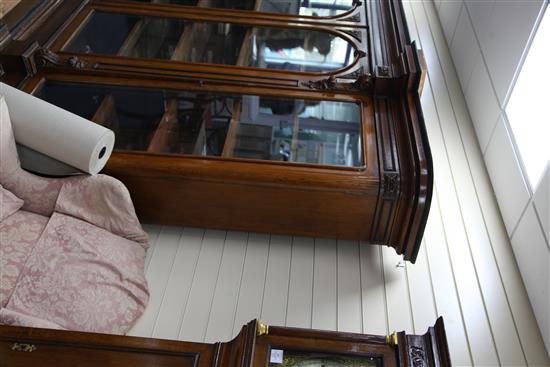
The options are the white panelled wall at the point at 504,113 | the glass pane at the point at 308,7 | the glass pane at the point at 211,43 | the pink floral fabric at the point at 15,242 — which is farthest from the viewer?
the glass pane at the point at 308,7

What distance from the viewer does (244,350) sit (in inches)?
47.1

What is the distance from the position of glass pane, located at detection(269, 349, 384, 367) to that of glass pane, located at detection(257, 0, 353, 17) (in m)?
2.00

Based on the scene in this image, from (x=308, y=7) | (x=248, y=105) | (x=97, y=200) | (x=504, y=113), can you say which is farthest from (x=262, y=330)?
(x=308, y=7)

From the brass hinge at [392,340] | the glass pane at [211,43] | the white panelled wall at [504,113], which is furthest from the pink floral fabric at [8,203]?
the white panelled wall at [504,113]

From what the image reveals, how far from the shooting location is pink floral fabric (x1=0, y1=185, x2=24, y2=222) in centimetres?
168

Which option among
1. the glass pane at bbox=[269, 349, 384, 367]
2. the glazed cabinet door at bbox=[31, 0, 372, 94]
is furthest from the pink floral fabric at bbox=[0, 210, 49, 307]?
the glass pane at bbox=[269, 349, 384, 367]

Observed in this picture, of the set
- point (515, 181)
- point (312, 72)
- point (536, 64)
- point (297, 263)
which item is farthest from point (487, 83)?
point (297, 263)

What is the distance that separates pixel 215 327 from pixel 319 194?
0.61 m

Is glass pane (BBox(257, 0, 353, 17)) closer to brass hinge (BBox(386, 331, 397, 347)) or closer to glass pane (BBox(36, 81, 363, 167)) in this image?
glass pane (BBox(36, 81, 363, 167))

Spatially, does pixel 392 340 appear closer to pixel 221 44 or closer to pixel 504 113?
pixel 504 113

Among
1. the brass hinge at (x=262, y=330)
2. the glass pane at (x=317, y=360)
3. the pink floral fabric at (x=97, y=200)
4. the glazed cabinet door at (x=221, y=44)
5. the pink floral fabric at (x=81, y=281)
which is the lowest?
the glass pane at (x=317, y=360)

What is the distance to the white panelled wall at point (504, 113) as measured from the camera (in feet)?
5.83

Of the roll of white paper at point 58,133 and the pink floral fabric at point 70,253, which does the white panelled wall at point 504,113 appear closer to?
the pink floral fabric at point 70,253

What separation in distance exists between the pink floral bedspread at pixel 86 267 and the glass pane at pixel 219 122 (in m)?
0.27
